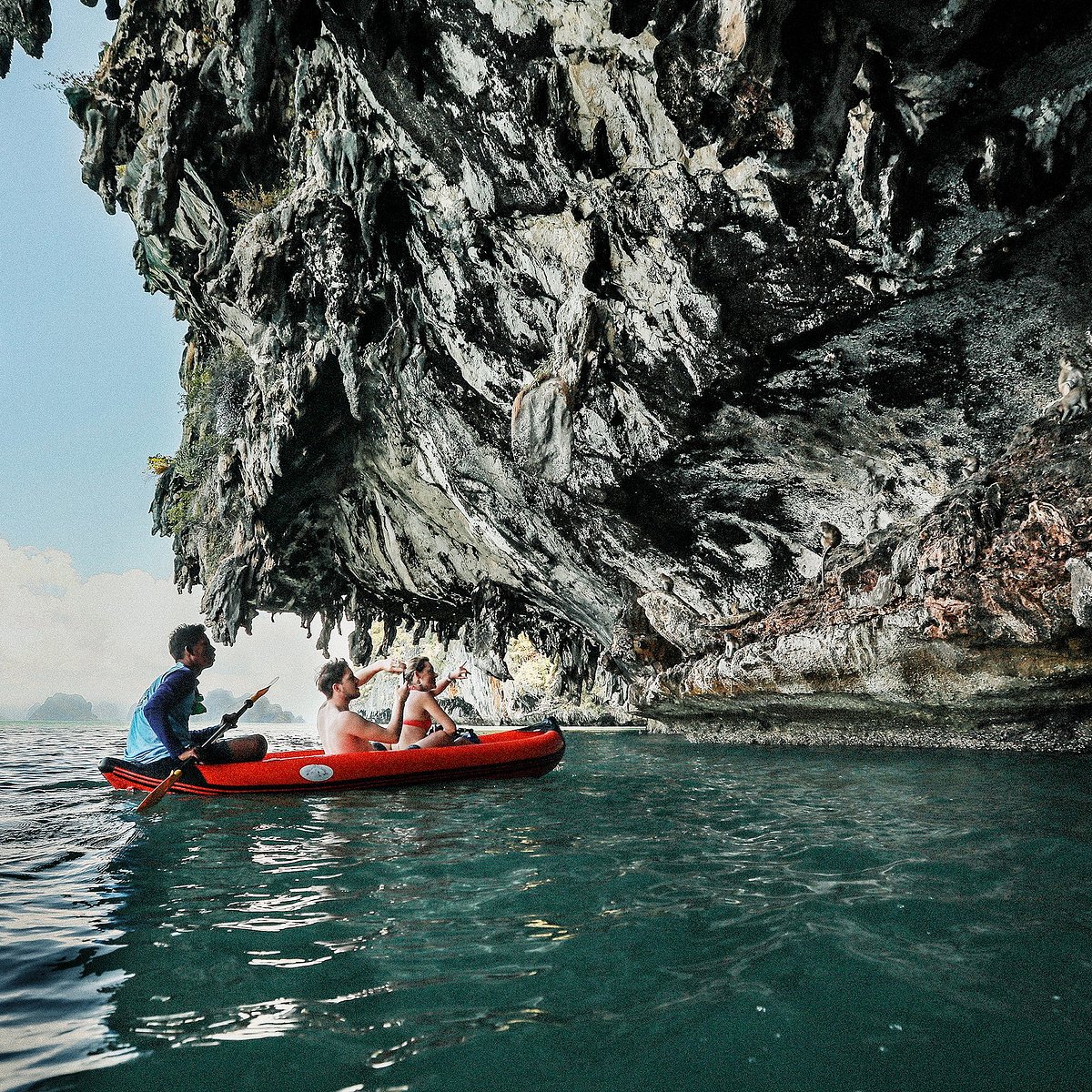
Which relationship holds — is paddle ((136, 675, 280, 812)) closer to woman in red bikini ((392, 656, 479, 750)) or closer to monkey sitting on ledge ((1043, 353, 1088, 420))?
woman in red bikini ((392, 656, 479, 750))

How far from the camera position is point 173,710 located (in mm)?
6664

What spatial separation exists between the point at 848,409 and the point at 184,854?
358 inches

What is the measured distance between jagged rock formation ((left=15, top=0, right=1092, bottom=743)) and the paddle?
17.3 ft

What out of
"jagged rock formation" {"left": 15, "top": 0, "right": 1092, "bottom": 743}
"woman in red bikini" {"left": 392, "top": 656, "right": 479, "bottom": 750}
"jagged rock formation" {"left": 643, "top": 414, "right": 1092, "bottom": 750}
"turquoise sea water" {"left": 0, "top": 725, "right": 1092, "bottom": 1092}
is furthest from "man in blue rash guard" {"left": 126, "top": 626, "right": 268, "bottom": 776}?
"jagged rock formation" {"left": 643, "top": 414, "right": 1092, "bottom": 750}

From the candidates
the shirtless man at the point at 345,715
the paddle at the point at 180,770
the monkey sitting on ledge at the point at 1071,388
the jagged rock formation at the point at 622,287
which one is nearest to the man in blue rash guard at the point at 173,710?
the paddle at the point at 180,770

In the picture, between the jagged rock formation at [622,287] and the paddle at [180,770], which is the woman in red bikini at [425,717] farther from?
the jagged rock formation at [622,287]

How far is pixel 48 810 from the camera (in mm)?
6633

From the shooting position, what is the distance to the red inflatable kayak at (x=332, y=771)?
686cm

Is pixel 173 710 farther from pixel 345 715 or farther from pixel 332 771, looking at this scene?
pixel 345 715

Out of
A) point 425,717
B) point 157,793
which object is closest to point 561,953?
point 157,793

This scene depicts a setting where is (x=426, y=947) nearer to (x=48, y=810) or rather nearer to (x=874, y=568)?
(x=48, y=810)

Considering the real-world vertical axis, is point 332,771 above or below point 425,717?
below

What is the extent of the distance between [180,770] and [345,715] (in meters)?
1.71

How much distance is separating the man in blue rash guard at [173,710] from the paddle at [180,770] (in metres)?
0.08
